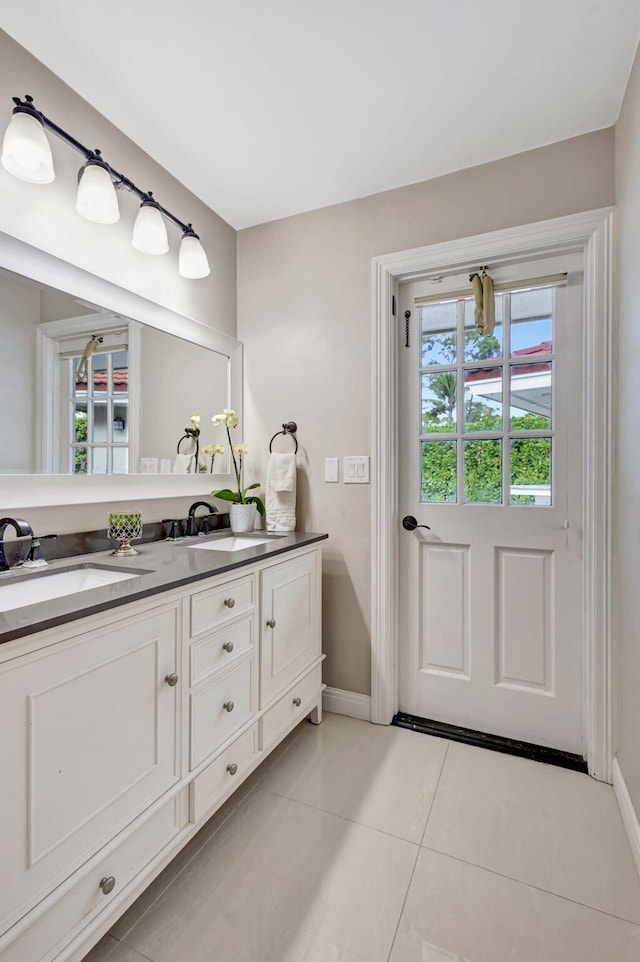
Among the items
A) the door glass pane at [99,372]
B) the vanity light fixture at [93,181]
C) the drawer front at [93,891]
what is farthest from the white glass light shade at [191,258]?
the drawer front at [93,891]

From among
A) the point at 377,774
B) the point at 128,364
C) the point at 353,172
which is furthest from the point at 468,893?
the point at 353,172

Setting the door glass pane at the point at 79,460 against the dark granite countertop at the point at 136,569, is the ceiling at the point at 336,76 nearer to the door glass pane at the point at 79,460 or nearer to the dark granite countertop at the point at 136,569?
the door glass pane at the point at 79,460

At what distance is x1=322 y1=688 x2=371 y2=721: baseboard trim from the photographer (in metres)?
2.08

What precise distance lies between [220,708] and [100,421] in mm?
1058

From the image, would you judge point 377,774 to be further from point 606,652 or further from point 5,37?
point 5,37

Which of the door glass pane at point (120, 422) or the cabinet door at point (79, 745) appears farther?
the door glass pane at point (120, 422)

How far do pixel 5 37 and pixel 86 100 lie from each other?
26cm

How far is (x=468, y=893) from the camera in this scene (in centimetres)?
123

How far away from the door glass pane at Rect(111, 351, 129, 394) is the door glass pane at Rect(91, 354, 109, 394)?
0.04 meters

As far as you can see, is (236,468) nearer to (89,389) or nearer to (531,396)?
(89,389)

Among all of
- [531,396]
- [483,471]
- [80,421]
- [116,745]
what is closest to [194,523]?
[80,421]

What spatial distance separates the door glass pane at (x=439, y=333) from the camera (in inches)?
78.8

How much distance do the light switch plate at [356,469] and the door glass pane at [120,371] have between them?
98 cm

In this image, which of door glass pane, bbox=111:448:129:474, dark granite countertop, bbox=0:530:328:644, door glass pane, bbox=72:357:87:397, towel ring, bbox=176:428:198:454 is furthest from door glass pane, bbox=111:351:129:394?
dark granite countertop, bbox=0:530:328:644
